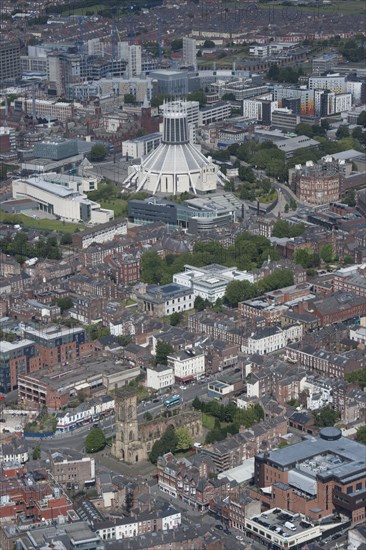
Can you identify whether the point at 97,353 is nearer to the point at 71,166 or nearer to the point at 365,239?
the point at 365,239

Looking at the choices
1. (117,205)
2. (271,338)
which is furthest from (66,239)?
(271,338)

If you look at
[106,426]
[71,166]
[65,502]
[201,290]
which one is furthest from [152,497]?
[71,166]

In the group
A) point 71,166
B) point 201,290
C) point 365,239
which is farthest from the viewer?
point 71,166

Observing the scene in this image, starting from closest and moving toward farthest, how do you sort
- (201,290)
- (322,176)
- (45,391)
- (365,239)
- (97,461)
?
(97,461), (45,391), (201,290), (365,239), (322,176)

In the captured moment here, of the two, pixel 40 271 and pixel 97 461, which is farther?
pixel 40 271

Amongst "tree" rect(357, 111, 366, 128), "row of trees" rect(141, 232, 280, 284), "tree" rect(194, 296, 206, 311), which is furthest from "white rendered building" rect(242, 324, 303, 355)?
"tree" rect(357, 111, 366, 128)

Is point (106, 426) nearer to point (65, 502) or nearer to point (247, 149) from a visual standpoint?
point (65, 502)

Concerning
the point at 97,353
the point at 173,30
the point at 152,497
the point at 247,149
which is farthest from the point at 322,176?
the point at 173,30
